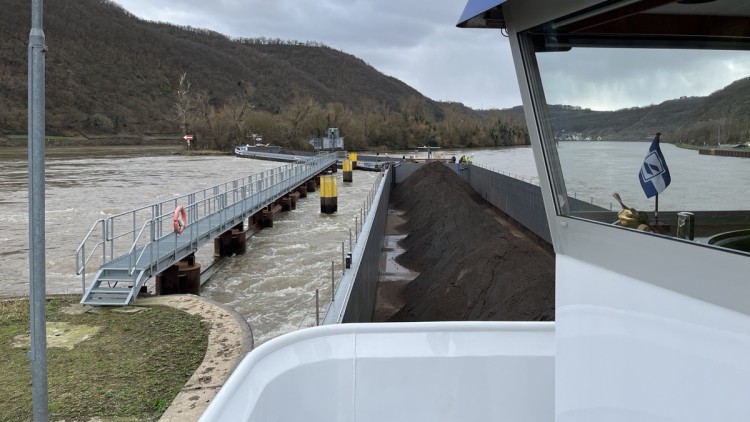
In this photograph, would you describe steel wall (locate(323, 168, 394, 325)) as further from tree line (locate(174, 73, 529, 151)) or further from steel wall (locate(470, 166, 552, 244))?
tree line (locate(174, 73, 529, 151))

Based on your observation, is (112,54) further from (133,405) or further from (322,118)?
(133,405)

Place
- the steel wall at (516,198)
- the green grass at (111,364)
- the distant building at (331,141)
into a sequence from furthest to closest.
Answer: the distant building at (331,141), the steel wall at (516,198), the green grass at (111,364)

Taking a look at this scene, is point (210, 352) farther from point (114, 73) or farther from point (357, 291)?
point (114, 73)

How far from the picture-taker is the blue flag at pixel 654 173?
2.38 meters

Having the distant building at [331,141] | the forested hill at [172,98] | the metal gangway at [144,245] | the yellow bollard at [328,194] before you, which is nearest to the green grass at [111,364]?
the metal gangway at [144,245]

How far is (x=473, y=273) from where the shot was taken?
13.4 metres

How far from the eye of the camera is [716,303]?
2.04m

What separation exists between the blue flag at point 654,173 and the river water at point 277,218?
30 mm

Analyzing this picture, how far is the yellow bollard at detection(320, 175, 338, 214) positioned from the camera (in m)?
29.2

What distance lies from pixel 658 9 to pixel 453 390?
2352mm

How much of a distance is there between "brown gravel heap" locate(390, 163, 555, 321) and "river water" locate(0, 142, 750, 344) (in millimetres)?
2785

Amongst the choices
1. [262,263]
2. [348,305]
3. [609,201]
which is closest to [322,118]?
[262,263]

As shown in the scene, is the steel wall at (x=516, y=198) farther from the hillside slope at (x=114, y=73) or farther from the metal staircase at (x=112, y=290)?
the hillside slope at (x=114, y=73)

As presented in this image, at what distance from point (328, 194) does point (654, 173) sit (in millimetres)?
27513
